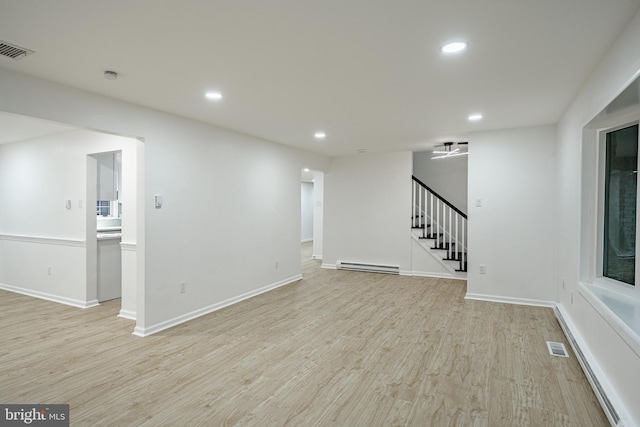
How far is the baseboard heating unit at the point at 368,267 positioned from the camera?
280 inches

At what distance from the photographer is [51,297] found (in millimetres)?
5066

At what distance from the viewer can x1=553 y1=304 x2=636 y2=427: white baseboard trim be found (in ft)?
6.95

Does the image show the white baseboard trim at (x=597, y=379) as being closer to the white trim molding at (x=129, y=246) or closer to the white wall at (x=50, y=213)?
the white trim molding at (x=129, y=246)

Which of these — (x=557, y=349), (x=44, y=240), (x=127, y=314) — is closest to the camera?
(x=557, y=349)

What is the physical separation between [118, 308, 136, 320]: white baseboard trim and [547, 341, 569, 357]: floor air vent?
15.1ft

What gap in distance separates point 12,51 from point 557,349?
515 centimetres

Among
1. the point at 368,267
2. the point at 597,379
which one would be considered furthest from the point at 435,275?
the point at 597,379

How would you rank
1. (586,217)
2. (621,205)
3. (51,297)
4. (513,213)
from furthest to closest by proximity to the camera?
(51,297) < (513,213) < (586,217) < (621,205)

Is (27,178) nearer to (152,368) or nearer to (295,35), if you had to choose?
(152,368)

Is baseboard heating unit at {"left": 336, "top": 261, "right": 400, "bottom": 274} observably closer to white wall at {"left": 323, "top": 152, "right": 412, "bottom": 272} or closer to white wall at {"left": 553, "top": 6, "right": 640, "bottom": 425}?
white wall at {"left": 323, "top": 152, "right": 412, "bottom": 272}

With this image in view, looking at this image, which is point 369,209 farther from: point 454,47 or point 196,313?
point 454,47

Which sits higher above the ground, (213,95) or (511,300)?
(213,95)

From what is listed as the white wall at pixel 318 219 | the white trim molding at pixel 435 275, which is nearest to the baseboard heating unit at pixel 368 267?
the white trim molding at pixel 435 275

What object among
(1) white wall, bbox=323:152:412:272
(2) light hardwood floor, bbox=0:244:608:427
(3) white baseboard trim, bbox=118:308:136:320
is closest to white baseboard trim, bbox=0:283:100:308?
(2) light hardwood floor, bbox=0:244:608:427
